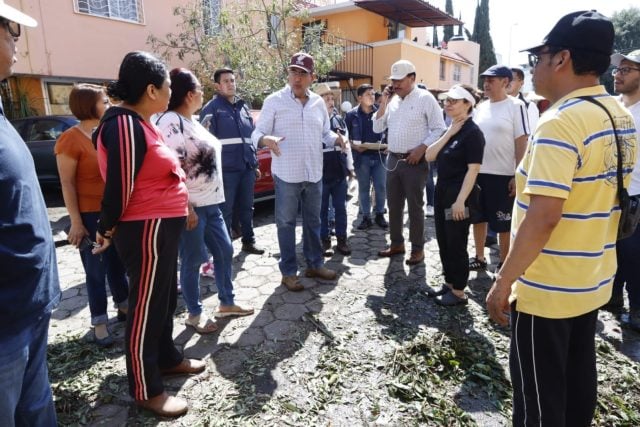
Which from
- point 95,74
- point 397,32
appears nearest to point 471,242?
point 95,74

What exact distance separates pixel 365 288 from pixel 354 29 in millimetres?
16595

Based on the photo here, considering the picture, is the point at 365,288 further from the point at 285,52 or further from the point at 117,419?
the point at 285,52

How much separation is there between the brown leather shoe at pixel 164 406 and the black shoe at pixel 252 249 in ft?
9.09

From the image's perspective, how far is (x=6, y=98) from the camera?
10516 millimetres

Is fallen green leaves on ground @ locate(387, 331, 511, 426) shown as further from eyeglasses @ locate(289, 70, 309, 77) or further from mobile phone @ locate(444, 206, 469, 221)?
eyeglasses @ locate(289, 70, 309, 77)

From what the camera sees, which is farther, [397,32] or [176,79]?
[397,32]

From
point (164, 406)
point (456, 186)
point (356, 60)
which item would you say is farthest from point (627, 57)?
point (356, 60)

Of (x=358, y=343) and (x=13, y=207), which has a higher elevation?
(x=13, y=207)

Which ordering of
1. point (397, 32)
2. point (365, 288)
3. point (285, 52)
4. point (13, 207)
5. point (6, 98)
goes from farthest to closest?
point (397, 32), point (285, 52), point (6, 98), point (365, 288), point (13, 207)

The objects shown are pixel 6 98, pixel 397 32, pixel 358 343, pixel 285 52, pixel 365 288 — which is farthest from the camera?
pixel 397 32

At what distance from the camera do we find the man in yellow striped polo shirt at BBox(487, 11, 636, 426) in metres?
1.54

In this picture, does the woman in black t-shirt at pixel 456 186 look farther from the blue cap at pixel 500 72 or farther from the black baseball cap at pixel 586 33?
the black baseball cap at pixel 586 33

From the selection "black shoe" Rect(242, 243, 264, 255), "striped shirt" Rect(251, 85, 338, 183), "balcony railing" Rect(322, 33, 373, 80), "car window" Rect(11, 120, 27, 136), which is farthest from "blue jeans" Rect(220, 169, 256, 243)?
"balcony railing" Rect(322, 33, 373, 80)

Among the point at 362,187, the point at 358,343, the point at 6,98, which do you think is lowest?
the point at 358,343
